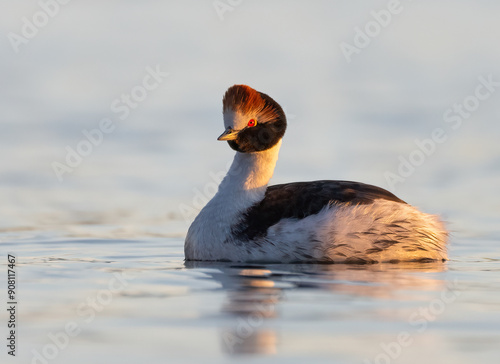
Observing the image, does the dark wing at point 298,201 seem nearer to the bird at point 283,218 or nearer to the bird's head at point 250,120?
the bird at point 283,218

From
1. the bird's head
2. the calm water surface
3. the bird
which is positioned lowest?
the calm water surface

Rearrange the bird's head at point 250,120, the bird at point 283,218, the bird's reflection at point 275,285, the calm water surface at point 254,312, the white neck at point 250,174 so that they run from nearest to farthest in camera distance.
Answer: the calm water surface at point 254,312, the bird's reflection at point 275,285, the bird at point 283,218, the bird's head at point 250,120, the white neck at point 250,174

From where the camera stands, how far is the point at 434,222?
11.8 metres

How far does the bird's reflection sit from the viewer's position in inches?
271

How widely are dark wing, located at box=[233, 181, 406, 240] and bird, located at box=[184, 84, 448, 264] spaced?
11 millimetres

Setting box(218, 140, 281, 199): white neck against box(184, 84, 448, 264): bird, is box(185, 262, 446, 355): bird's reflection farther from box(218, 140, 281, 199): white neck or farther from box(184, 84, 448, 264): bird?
box(218, 140, 281, 199): white neck

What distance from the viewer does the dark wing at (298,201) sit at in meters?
11.1

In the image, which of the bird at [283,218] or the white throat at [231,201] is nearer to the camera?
the bird at [283,218]

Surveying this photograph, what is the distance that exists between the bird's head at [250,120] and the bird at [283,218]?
0.01 meters

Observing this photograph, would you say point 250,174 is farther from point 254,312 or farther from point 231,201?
point 254,312

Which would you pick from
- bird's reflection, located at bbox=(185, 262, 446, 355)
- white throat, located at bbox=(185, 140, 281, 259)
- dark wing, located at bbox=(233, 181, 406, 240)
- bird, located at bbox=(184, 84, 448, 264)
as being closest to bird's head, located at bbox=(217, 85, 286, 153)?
bird, located at bbox=(184, 84, 448, 264)

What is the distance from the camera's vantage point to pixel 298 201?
36.6 ft

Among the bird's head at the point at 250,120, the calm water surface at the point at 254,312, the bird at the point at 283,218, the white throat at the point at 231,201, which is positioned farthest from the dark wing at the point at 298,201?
the calm water surface at the point at 254,312

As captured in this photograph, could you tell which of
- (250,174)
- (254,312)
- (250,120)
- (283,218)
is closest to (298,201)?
(283,218)
